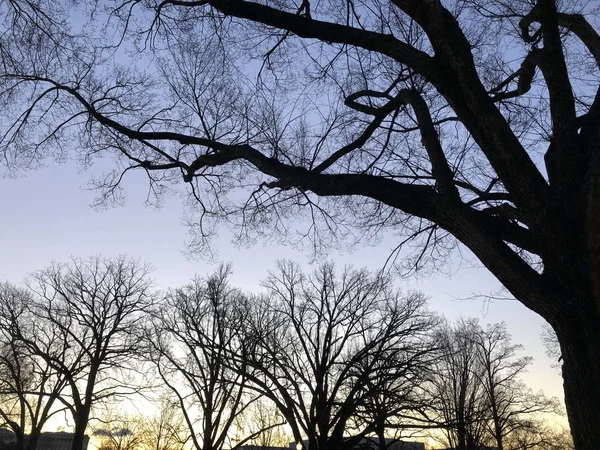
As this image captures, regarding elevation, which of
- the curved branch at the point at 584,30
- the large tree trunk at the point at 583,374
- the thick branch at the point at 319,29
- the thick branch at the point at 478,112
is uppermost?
the curved branch at the point at 584,30

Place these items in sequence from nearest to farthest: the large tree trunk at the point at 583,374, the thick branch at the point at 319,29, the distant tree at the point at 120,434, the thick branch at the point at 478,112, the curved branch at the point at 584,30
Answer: the large tree trunk at the point at 583,374 → the thick branch at the point at 478,112 → the thick branch at the point at 319,29 → the curved branch at the point at 584,30 → the distant tree at the point at 120,434

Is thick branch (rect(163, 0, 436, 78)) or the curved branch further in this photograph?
the curved branch

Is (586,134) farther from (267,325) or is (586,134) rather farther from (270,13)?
(267,325)

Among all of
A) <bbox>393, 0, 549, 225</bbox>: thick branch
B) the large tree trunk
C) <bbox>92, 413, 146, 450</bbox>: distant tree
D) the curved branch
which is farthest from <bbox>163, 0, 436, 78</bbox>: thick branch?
<bbox>92, 413, 146, 450</bbox>: distant tree

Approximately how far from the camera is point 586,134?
512 centimetres

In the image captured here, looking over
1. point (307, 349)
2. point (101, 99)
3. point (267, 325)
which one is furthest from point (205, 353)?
point (101, 99)

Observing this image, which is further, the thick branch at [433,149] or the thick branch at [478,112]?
the thick branch at [433,149]

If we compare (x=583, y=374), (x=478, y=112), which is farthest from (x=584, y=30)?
(x=583, y=374)

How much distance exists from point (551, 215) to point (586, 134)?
3.75ft

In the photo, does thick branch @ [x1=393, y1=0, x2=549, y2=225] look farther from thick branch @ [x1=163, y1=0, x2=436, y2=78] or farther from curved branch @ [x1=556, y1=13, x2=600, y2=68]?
curved branch @ [x1=556, y1=13, x2=600, y2=68]

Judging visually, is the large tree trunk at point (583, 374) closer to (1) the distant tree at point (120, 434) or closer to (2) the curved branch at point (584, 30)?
(2) the curved branch at point (584, 30)

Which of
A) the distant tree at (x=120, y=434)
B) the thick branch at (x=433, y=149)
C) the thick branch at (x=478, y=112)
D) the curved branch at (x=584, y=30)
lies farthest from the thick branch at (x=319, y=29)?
the distant tree at (x=120, y=434)

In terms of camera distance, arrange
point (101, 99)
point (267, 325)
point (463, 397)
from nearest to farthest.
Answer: point (101, 99) → point (267, 325) → point (463, 397)

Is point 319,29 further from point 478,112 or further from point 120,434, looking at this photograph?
point 120,434
